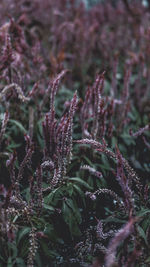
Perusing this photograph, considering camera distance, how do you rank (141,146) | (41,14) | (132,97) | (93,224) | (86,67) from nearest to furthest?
(93,224) → (141,146) → (132,97) → (86,67) → (41,14)

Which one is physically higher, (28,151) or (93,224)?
(28,151)

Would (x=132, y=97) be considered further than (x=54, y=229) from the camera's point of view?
Yes

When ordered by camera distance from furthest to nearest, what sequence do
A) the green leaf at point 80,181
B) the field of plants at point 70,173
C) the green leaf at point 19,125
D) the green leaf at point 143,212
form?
the green leaf at point 19,125, the green leaf at point 80,181, the green leaf at point 143,212, the field of plants at point 70,173

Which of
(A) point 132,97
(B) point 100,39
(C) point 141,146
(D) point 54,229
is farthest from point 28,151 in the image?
(B) point 100,39

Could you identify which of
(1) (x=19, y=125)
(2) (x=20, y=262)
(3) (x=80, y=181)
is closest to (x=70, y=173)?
(3) (x=80, y=181)

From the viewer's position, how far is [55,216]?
2.01 m

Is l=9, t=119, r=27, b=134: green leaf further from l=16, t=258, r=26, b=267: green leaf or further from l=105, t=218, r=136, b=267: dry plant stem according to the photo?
l=105, t=218, r=136, b=267: dry plant stem

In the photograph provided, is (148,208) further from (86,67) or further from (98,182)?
(86,67)

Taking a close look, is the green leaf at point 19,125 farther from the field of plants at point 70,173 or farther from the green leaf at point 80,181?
the green leaf at point 80,181

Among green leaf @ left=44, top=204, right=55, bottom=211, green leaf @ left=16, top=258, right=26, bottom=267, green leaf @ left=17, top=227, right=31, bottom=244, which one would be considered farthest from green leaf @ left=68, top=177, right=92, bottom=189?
green leaf @ left=16, top=258, right=26, bottom=267

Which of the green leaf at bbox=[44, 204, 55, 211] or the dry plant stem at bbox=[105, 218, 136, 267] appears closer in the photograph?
the dry plant stem at bbox=[105, 218, 136, 267]

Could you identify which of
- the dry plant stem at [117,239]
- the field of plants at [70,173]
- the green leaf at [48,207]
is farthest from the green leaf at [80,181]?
the dry plant stem at [117,239]

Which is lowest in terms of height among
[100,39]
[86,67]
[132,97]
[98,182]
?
[98,182]

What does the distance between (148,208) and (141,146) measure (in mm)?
903
